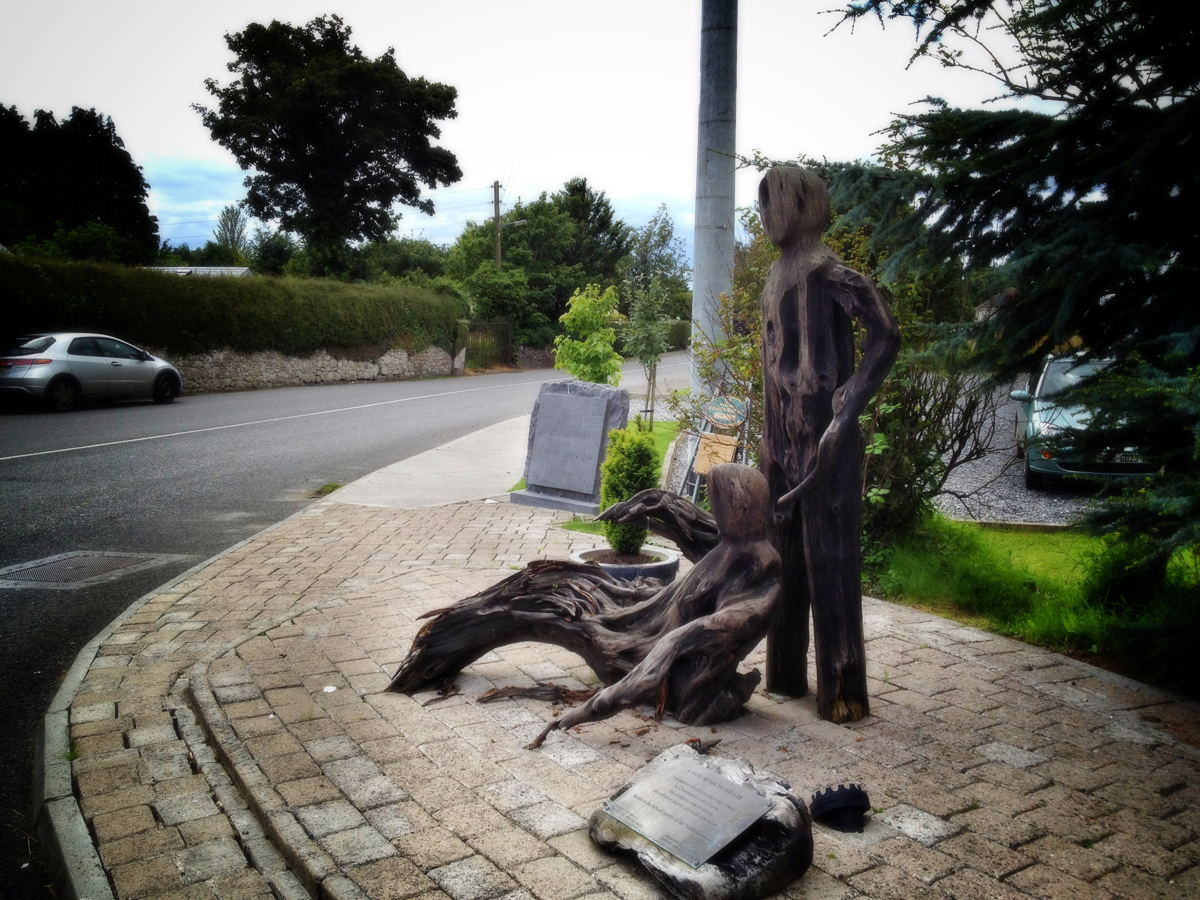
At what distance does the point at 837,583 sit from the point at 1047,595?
2785mm

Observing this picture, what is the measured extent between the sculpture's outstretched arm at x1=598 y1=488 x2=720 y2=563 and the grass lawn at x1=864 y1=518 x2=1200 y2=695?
1968 mm

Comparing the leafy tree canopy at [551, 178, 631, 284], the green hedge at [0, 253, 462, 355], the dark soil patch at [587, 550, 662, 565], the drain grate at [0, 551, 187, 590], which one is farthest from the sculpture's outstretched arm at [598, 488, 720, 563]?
the leafy tree canopy at [551, 178, 631, 284]

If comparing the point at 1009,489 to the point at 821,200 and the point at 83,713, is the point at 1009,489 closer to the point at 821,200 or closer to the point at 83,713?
the point at 821,200

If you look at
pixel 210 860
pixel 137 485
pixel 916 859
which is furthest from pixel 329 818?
pixel 137 485

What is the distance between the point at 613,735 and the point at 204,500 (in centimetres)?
732

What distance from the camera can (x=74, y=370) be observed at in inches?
681

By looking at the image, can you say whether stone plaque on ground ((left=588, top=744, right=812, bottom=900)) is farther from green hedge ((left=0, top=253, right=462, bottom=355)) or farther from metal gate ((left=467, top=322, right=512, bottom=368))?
metal gate ((left=467, top=322, right=512, bottom=368))

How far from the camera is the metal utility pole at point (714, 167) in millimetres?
8539

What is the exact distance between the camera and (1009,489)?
10.9 metres

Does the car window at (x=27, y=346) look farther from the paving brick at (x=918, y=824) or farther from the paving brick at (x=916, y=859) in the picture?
the paving brick at (x=916, y=859)

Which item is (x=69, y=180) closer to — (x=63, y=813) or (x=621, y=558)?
(x=621, y=558)

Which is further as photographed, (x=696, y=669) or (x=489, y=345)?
(x=489, y=345)

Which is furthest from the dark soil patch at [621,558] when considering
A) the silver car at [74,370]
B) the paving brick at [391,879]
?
the silver car at [74,370]

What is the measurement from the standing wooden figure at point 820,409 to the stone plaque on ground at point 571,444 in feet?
18.0
